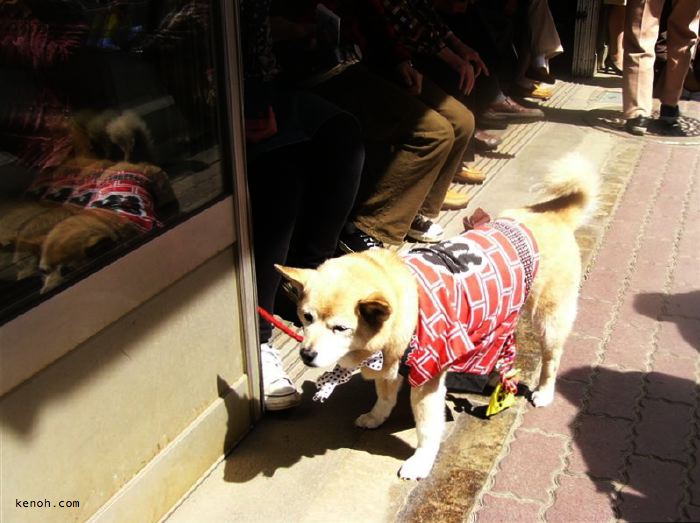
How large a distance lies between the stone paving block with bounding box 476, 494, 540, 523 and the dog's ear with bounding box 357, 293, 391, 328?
804mm

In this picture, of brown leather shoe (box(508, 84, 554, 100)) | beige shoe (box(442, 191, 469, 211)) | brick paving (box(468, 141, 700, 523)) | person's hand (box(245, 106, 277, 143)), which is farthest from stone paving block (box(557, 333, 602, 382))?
brown leather shoe (box(508, 84, 554, 100))

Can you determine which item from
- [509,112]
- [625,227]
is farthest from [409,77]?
[509,112]

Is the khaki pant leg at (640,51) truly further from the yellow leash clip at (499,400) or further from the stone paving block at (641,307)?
the yellow leash clip at (499,400)

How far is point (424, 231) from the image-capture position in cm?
458

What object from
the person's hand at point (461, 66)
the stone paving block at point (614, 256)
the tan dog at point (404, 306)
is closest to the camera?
the tan dog at point (404, 306)

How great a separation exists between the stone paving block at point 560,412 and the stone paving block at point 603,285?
844 mm

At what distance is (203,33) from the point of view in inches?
100

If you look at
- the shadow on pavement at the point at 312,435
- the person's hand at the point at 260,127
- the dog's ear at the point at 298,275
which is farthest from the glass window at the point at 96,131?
the shadow on pavement at the point at 312,435

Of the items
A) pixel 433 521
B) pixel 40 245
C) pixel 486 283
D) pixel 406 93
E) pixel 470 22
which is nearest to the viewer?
pixel 40 245

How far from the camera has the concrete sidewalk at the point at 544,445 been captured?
2.71 meters

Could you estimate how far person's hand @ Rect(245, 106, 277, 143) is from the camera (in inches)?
125

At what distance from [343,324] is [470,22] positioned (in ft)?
12.6

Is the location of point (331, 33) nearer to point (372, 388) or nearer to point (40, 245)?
point (372, 388)

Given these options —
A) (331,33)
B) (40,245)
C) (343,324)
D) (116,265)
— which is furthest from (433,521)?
(331,33)
